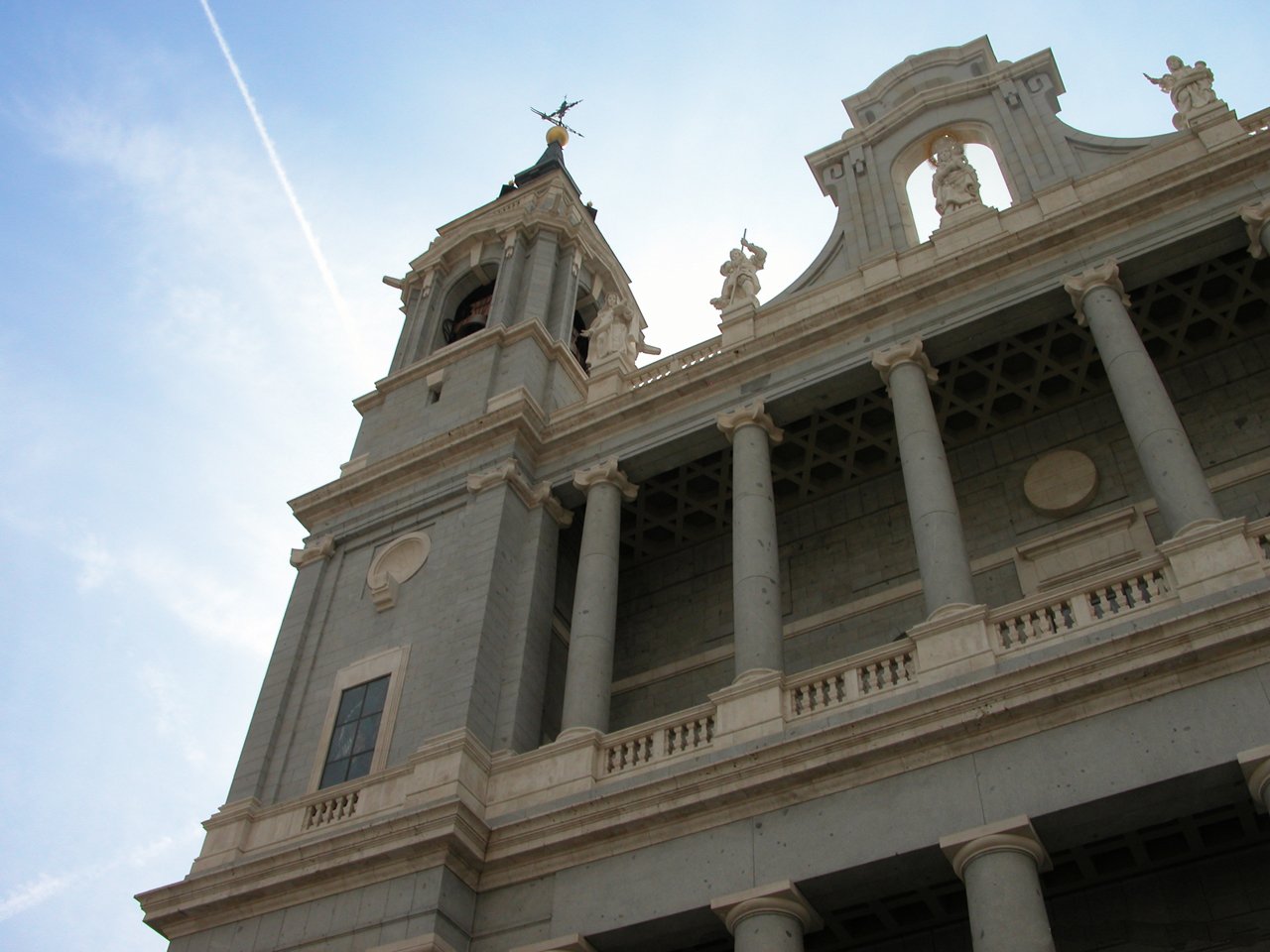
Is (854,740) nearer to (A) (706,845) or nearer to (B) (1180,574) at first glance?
(A) (706,845)

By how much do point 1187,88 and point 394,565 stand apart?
15.8 metres

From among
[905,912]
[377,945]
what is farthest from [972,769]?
[377,945]

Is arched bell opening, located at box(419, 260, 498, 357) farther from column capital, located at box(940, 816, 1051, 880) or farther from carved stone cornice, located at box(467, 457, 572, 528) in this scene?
column capital, located at box(940, 816, 1051, 880)

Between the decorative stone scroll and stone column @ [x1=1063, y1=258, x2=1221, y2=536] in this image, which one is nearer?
stone column @ [x1=1063, y1=258, x2=1221, y2=536]

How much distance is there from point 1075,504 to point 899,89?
11.4 metres

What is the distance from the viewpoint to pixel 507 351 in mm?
26328

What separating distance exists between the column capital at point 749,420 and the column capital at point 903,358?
1.96 metres

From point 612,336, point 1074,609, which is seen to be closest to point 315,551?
point 612,336

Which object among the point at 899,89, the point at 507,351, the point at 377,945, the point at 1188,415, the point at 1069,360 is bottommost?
the point at 377,945

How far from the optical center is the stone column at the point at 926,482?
16.1 m

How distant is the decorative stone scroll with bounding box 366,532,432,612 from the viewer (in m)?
21.3

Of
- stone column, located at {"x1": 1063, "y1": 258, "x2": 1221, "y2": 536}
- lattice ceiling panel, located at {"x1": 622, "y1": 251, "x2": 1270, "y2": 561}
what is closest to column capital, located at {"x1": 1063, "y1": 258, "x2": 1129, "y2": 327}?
stone column, located at {"x1": 1063, "y1": 258, "x2": 1221, "y2": 536}

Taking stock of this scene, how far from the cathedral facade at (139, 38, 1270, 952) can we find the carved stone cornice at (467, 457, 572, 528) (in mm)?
84

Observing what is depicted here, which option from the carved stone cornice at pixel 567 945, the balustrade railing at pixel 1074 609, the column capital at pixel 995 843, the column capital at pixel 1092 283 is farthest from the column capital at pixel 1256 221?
the carved stone cornice at pixel 567 945
